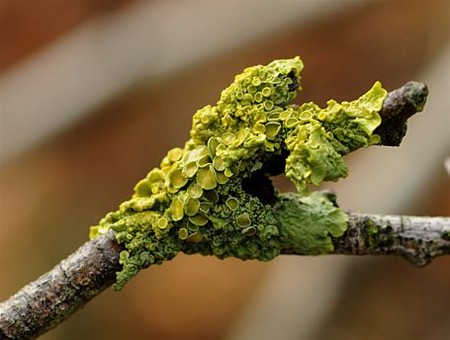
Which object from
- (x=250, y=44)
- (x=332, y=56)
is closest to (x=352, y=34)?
(x=332, y=56)

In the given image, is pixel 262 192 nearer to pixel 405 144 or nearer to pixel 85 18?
pixel 405 144

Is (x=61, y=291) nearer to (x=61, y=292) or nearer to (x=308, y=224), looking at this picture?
(x=61, y=292)

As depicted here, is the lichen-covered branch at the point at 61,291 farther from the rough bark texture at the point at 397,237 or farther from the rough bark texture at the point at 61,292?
the rough bark texture at the point at 397,237

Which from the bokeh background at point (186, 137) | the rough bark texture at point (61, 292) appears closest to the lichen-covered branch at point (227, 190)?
the rough bark texture at point (61, 292)

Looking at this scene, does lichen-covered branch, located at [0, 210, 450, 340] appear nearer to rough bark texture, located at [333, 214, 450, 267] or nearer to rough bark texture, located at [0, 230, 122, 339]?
rough bark texture, located at [0, 230, 122, 339]

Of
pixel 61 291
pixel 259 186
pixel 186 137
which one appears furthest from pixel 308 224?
pixel 186 137

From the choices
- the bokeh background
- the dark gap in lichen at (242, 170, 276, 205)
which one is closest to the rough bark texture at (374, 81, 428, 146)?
the dark gap in lichen at (242, 170, 276, 205)
